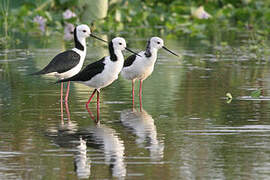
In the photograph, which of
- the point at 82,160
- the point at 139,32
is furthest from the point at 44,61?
the point at 82,160

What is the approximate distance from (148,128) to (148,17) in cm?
1695

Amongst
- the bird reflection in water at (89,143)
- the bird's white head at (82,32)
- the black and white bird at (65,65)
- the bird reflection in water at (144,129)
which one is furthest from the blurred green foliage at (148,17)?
the bird reflection in water at (89,143)

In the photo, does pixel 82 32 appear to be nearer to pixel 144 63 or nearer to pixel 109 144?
pixel 144 63

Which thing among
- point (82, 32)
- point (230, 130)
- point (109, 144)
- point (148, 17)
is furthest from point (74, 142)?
point (148, 17)

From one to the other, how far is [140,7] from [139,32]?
143 inches

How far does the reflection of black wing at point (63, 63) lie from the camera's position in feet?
40.3

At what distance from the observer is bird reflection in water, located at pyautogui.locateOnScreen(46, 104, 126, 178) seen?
771cm

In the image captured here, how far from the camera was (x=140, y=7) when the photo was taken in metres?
27.8

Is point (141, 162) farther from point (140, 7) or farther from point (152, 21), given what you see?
point (140, 7)

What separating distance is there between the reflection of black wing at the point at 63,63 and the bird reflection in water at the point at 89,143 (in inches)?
79.4

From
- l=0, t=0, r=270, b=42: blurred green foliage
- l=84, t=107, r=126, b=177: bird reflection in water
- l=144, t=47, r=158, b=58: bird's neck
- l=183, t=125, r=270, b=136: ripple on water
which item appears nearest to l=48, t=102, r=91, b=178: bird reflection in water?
l=84, t=107, r=126, b=177: bird reflection in water

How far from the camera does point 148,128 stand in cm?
989

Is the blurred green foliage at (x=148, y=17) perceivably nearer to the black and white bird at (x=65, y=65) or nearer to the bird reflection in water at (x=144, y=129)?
the black and white bird at (x=65, y=65)

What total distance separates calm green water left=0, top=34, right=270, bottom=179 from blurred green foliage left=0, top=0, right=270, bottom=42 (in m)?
8.24
